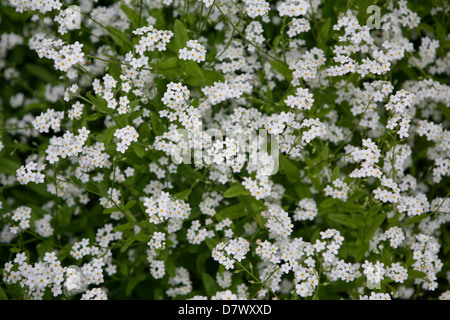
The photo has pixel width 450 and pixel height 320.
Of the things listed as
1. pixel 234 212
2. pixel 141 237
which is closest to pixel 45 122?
pixel 141 237

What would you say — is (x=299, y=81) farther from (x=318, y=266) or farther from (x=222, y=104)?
(x=318, y=266)

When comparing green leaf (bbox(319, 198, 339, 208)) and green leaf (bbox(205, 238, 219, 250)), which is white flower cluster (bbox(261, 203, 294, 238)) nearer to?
green leaf (bbox(319, 198, 339, 208))

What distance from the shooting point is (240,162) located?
12.2 feet

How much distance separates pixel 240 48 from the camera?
14.2 ft

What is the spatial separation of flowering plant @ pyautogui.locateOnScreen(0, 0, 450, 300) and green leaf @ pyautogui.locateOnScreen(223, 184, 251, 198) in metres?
0.01

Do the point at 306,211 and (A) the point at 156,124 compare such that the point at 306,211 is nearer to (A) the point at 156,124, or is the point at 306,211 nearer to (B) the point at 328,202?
(B) the point at 328,202

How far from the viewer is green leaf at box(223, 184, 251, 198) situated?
3.63 metres

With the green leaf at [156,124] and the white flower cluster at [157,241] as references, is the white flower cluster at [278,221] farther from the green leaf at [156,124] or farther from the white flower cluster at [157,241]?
the green leaf at [156,124]

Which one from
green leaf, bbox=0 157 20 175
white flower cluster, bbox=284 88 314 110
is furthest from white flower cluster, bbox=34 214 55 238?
white flower cluster, bbox=284 88 314 110

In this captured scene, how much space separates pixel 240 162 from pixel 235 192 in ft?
0.93

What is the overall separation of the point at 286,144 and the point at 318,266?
1.20m

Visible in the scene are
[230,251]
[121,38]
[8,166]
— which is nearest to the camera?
[230,251]

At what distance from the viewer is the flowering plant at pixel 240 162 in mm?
3609

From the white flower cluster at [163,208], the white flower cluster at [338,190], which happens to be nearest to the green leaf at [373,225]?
the white flower cluster at [338,190]
